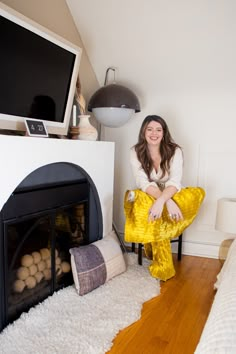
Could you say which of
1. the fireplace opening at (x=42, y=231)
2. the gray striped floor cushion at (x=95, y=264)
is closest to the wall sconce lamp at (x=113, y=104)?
the fireplace opening at (x=42, y=231)

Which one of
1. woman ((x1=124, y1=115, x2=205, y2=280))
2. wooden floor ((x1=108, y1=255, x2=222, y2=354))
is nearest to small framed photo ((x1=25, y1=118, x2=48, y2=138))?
woman ((x1=124, y1=115, x2=205, y2=280))

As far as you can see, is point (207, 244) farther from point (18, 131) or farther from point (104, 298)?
point (18, 131)

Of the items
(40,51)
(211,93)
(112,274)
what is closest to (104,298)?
(112,274)

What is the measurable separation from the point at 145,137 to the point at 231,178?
864 mm

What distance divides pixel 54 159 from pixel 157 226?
89cm

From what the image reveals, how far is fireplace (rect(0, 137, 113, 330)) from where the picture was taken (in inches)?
65.1

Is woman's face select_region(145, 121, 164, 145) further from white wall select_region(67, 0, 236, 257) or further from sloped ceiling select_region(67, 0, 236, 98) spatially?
sloped ceiling select_region(67, 0, 236, 98)

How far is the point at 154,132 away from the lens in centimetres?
247

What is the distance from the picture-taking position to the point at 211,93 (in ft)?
9.09

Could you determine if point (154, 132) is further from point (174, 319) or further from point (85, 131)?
point (174, 319)

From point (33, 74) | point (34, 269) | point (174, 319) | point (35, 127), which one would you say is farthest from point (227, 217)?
point (33, 74)

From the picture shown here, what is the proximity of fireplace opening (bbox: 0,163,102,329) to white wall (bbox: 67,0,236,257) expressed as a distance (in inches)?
39.4

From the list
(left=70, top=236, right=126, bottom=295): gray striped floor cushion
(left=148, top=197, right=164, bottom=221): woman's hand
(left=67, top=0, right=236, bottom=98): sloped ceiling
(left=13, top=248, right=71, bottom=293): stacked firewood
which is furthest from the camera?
(left=67, top=0, right=236, bottom=98): sloped ceiling

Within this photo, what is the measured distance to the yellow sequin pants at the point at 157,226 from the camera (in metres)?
2.30
